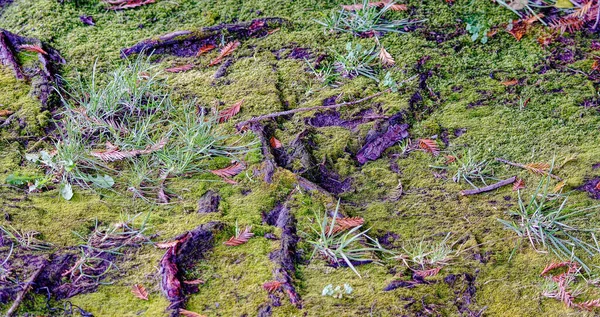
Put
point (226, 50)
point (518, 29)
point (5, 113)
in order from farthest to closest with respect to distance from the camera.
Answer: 1. point (518, 29)
2. point (226, 50)
3. point (5, 113)

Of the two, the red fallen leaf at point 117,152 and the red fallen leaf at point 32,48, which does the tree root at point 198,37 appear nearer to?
the red fallen leaf at point 32,48

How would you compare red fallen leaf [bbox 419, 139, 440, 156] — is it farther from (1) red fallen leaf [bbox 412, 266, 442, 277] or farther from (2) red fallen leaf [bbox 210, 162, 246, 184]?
(2) red fallen leaf [bbox 210, 162, 246, 184]

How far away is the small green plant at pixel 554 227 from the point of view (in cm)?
237

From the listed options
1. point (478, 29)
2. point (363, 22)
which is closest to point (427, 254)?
point (363, 22)

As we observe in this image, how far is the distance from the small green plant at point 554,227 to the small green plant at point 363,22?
1.45m

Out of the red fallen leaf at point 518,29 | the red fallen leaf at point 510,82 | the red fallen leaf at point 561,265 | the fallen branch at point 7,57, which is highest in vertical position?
the fallen branch at point 7,57

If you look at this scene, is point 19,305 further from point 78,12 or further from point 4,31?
point 78,12

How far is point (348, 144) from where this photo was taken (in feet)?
9.29

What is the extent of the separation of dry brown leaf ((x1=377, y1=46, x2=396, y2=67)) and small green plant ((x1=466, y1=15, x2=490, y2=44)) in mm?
576

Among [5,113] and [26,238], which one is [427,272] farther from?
[5,113]

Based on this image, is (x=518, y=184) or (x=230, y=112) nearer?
(x=518, y=184)

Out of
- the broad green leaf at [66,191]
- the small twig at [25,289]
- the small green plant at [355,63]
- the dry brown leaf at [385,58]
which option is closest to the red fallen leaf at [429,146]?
the small green plant at [355,63]

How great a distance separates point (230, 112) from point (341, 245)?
1024 mm

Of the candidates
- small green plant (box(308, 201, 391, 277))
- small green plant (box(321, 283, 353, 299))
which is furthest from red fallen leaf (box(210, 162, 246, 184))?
small green plant (box(321, 283, 353, 299))
